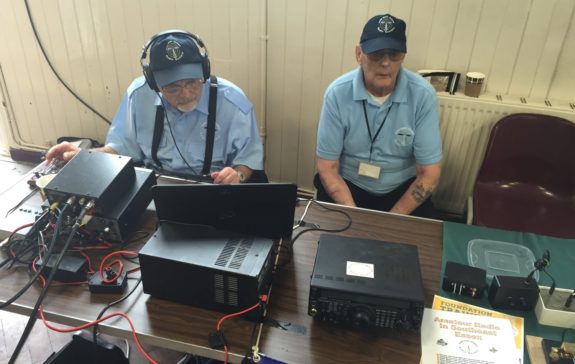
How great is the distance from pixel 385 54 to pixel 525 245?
84cm

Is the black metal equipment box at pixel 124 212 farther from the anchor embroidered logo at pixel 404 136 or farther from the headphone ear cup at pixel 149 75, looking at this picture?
the anchor embroidered logo at pixel 404 136

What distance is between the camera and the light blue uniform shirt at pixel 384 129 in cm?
184

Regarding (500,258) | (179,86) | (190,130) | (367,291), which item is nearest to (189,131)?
(190,130)

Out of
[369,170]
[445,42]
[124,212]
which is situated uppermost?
[445,42]

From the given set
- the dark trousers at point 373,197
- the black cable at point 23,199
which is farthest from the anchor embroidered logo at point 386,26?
the black cable at point 23,199

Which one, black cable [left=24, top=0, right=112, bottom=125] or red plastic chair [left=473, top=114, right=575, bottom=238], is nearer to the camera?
red plastic chair [left=473, top=114, right=575, bottom=238]

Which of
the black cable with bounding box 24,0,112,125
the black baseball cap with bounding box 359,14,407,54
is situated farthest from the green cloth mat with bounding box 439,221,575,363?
the black cable with bounding box 24,0,112,125

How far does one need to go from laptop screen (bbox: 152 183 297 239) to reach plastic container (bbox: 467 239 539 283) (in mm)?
573

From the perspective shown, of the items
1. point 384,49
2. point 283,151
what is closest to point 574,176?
point 384,49

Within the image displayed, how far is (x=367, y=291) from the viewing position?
1.03m

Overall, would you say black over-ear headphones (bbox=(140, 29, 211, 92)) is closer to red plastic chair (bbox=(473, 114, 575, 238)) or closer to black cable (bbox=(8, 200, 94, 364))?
black cable (bbox=(8, 200, 94, 364))

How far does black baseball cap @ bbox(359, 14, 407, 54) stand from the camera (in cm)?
169

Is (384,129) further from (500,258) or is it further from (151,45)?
(151,45)

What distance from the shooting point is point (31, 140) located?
10.0ft
